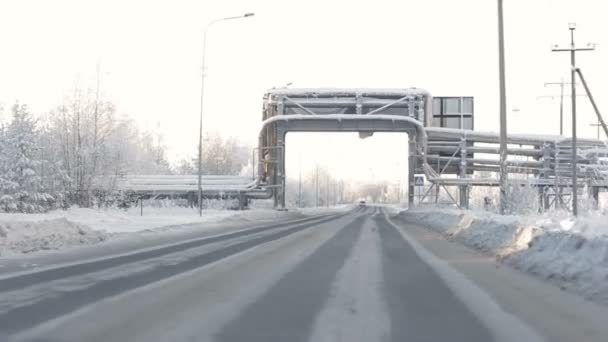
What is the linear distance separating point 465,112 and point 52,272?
150 feet

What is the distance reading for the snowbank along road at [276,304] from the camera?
268 inches

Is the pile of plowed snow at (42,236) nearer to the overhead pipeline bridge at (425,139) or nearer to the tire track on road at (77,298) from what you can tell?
the tire track on road at (77,298)

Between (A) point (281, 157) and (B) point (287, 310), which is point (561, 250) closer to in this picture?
(B) point (287, 310)

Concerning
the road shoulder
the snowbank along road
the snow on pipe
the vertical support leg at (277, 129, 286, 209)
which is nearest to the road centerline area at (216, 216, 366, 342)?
the snowbank along road

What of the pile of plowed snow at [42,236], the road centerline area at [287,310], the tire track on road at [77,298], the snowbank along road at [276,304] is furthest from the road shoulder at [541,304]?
the pile of plowed snow at [42,236]

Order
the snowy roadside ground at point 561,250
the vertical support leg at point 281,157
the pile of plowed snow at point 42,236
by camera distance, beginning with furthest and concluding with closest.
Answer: the vertical support leg at point 281,157 → the pile of plowed snow at point 42,236 → the snowy roadside ground at point 561,250

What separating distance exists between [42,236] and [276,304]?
12330mm

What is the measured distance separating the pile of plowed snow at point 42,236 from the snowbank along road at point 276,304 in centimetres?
378

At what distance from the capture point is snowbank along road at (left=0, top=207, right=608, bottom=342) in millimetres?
6809

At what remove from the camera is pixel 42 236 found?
1861 centimetres

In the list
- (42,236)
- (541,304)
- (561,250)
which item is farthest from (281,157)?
(541,304)

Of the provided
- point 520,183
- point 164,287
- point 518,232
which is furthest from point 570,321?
point 520,183

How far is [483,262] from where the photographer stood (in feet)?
47.6

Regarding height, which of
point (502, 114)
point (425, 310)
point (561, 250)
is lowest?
point (425, 310)
